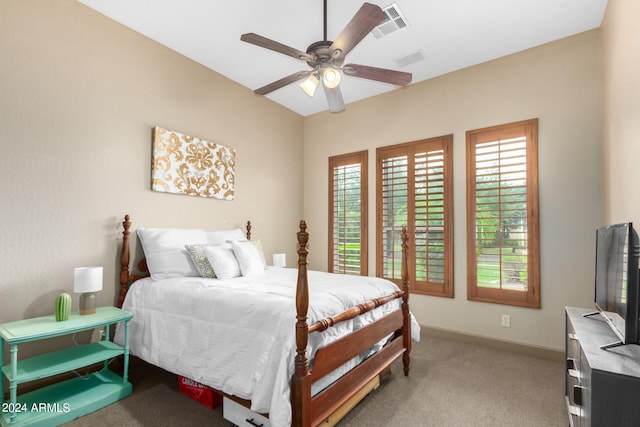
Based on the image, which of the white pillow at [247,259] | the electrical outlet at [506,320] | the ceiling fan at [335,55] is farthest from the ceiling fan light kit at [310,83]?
the electrical outlet at [506,320]

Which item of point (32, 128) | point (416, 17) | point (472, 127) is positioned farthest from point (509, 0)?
point (32, 128)

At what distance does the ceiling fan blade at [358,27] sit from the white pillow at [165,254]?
6.87ft

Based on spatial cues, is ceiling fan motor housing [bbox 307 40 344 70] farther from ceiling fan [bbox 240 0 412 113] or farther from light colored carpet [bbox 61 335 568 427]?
light colored carpet [bbox 61 335 568 427]

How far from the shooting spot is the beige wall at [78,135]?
231cm

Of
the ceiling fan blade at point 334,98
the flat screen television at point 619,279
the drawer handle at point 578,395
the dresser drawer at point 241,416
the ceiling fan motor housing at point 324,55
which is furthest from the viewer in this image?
the ceiling fan blade at point 334,98

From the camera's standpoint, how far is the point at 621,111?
2195mm

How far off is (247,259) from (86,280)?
1.21 metres

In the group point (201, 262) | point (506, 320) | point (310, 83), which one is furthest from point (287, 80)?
point (506, 320)

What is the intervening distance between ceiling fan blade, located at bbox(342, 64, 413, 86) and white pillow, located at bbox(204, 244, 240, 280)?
183 centimetres

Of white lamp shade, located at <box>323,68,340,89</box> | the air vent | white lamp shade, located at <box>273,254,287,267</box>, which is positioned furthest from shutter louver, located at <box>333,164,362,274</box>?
white lamp shade, located at <box>323,68,340,89</box>

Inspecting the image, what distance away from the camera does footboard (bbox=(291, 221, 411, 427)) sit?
160cm

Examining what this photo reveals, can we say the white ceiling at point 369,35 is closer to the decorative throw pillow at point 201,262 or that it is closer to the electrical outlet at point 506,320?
the decorative throw pillow at point 201,262

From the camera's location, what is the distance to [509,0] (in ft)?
8.45

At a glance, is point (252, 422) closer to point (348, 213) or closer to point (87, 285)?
point (87, 285)
